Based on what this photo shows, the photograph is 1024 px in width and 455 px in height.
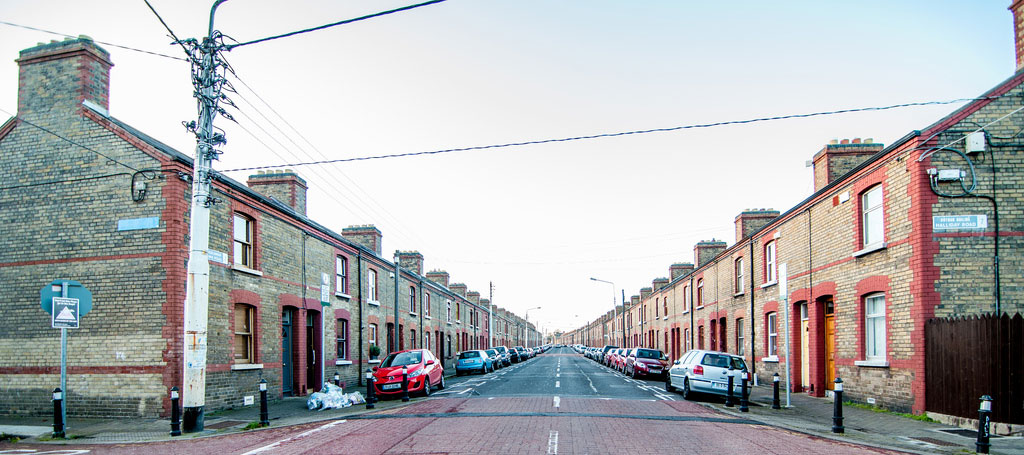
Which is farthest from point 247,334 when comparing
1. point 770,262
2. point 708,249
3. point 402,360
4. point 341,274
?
point 708,249

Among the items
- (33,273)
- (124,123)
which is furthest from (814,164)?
(33,273)

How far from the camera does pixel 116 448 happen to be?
11.2m

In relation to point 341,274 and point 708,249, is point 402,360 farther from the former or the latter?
point 708,249

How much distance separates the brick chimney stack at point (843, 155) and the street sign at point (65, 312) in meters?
19.5

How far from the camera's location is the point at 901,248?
15.0 meters

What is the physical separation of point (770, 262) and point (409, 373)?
47.5 feet

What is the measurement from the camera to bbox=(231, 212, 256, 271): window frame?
18.4 meters

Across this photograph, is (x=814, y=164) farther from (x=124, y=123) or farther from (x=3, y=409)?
(x=3, y=409)

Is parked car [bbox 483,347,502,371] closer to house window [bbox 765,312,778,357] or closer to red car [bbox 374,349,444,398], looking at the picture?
red car [bbox 374,349,444,398]

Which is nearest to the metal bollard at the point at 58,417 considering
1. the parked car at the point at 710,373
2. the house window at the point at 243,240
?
the house window at the point at 243,240

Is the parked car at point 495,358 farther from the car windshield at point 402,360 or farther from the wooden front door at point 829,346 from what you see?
the wooden front door at point 829,346

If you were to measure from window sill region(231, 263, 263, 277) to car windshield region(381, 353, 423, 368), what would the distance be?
4.90 meters

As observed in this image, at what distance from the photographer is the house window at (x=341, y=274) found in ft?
86.6

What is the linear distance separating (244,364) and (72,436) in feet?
18.7
